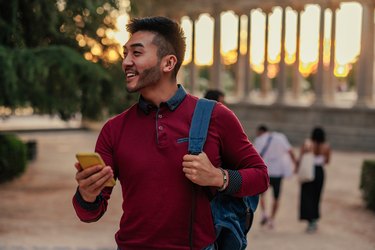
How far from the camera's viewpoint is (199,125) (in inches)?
96.7

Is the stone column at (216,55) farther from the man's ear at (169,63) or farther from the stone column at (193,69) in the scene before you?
the man's ear at (169,63)

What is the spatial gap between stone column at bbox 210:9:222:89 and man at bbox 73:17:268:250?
29437mm

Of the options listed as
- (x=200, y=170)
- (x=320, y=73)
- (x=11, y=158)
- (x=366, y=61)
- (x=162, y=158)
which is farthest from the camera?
(x=320, y=73)

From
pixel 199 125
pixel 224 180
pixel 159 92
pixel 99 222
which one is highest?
pixel 159 92

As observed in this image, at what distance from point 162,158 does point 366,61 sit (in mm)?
25203

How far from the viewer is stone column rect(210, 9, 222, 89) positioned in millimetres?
31703

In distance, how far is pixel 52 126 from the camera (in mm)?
32906

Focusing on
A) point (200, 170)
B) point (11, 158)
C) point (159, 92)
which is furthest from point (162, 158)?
point (11, 158)

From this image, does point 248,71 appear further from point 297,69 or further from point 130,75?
point 130,75

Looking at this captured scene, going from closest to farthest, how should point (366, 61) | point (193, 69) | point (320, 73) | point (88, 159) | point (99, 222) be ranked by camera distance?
1. point (88, 159)
2. point (99, 222)
3. point (366, 61)
4. point (320, 73)
5. point (193, 69)

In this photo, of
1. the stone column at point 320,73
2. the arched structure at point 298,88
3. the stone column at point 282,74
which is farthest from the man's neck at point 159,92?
the stone column at point 282,74

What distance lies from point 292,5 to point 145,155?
92.1 ft

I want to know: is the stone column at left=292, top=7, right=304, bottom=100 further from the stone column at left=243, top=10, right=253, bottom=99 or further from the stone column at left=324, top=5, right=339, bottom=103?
the stone column at left=243, top=10, right=253, bottom=99

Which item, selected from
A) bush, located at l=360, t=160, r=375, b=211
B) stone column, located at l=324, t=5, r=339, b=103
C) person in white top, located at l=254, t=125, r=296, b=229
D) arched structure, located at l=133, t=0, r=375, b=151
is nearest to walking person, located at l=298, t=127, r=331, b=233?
person in white top, located at l=254, t=125, r=296, b=229
